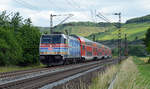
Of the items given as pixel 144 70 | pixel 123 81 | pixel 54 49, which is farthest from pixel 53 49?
pixel 123 81

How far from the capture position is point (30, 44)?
108 ft

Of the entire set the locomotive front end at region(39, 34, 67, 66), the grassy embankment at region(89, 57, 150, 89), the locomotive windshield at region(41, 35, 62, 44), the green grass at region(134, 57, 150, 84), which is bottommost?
the green grass at region(134, 57, 150, 84)

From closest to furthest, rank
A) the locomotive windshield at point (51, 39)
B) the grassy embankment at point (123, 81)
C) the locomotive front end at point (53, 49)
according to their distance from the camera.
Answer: the grassy embankment at point (123, 81)
the locomotive front end at point (53, 49)
the locomotive windshield at point (51, 39)

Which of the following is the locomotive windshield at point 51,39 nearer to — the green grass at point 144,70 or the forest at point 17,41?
the forest at point 17,41

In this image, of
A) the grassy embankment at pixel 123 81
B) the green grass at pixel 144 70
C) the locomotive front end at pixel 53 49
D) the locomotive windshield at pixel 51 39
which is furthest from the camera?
the locomotive windshield at pixel 51 39

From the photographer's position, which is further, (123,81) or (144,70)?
(144,70)

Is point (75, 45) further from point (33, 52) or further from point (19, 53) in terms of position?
point (19, 53)

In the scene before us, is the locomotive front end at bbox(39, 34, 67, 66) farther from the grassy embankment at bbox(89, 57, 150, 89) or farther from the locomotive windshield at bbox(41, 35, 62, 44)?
the grassy embankment at bbox(89, 57, 150, 89)

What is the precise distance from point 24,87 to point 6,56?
52.2ft

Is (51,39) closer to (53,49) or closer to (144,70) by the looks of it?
(53,49)

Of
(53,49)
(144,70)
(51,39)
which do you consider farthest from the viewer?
(144,70)

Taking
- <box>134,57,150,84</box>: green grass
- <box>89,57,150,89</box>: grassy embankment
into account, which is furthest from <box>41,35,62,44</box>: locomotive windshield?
<box>89,57,150,89</box>: grassy embankment

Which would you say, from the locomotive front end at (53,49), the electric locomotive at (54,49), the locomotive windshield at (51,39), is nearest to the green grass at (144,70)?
the electric locomotive at (54,49)

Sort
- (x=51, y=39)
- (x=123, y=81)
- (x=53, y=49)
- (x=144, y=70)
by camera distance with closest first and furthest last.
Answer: (x=123, y=81), (x=53, y=49), (x=51, y=39), (x=144, y=70)
